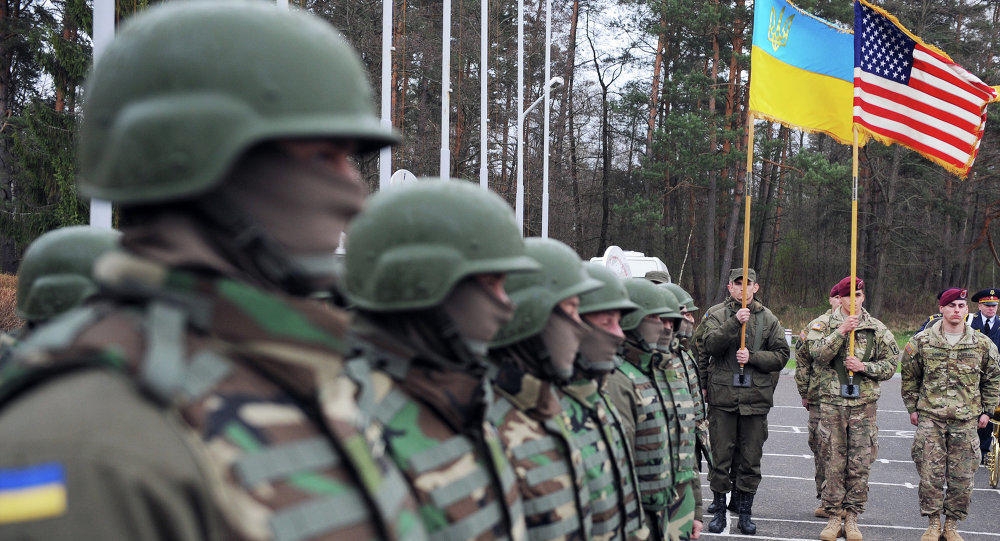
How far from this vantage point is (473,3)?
30.9 m

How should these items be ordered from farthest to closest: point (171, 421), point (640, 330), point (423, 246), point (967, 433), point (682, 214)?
point (682, 214) < point (967, 433) < point (640, 330) < point (423, 246) < point (171, 421)

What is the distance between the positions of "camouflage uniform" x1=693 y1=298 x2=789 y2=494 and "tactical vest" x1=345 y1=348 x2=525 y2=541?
675 cm

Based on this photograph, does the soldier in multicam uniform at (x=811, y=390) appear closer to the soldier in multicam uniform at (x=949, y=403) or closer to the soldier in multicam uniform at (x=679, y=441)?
the soldier in multicam uniform at (x=949, y=403)

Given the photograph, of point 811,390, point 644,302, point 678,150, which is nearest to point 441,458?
point 644,302

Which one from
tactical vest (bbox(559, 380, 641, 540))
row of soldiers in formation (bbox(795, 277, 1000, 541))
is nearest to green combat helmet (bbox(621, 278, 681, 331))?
tactical vest (bbox(559, 380, 641, 540))

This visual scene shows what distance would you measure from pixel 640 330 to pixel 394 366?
3805mm

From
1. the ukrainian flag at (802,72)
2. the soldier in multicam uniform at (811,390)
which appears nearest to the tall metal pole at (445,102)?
the ukrainian flag at (802,72)

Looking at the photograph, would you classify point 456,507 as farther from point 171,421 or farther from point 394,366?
point 171,421

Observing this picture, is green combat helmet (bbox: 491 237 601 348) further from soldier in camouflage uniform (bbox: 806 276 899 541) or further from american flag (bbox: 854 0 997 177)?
american flag (bbox: 854 0 997 177)

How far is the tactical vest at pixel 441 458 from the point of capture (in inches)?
88.3

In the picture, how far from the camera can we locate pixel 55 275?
11.5ft

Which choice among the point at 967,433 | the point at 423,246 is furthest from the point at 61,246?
the point at 967,433

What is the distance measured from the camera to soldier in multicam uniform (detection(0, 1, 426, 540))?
1.10 m

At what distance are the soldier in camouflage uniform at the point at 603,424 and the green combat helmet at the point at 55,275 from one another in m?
1.94
